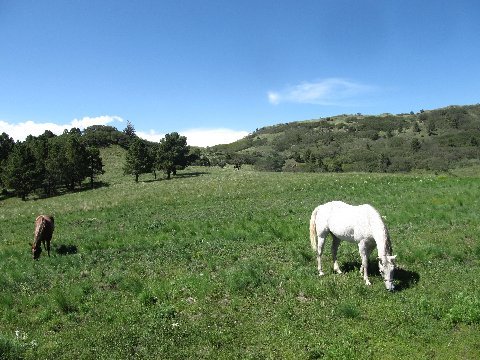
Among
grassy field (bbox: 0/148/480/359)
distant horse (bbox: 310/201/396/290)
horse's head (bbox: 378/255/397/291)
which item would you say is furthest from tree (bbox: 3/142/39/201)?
horse's head (bbox: 378/255/397/291)

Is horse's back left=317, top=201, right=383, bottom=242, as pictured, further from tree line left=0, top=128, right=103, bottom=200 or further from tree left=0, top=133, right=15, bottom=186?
tree left=0, top=133, right=15, bottom=186

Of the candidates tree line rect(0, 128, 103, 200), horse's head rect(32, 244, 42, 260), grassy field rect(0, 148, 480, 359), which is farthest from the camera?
tree line rect(0, 128, 103, 200)

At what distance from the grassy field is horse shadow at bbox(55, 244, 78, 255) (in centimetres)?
11

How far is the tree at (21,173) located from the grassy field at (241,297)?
49330 mm

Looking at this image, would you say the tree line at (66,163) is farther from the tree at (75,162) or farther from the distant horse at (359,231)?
the distant horse at (359,231)

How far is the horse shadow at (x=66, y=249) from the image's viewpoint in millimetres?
18547

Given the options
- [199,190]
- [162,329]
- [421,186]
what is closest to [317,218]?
[162,329]

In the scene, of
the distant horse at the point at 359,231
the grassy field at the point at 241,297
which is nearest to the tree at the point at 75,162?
the grassy field at the point at 241,297

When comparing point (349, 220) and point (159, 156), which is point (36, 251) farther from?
point (159, 156)

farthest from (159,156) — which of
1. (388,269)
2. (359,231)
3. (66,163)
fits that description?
(388,269)

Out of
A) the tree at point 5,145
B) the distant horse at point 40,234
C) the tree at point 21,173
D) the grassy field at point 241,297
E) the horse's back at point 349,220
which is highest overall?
the tree at point 5,145

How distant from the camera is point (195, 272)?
13688 mm

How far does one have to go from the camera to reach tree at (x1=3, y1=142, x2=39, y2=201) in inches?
2468

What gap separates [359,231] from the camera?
1213 cm
